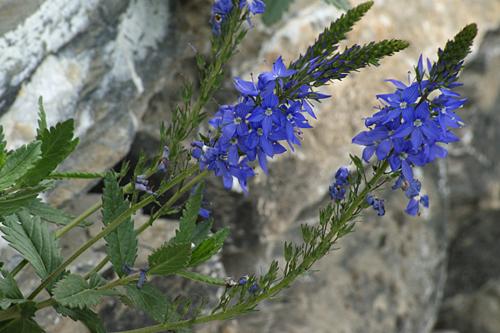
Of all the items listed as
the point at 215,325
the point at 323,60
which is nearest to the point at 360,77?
the point at 215,325

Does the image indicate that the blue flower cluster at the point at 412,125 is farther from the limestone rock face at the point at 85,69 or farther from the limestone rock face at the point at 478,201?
the limestone rock face at the point at 478,201

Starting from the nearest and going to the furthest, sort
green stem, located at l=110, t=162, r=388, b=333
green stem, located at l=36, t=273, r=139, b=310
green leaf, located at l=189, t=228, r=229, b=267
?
1. green stem, located at l=110, t=162, r=388, b=333
2. green stem, located at l=36, t=273, r=139, b=310
3. green leaf, located at l=189, t=228, r=229, b=267

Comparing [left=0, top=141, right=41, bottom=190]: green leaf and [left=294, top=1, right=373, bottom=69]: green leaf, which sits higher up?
[left=294, top=1, right=373, bottom=69]: green leaf

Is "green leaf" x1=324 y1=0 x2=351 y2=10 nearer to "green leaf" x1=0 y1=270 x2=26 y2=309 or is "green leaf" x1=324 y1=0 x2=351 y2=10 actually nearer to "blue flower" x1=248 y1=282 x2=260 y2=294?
"blue flower" x1=248 y1=282 x2=260 y2=294

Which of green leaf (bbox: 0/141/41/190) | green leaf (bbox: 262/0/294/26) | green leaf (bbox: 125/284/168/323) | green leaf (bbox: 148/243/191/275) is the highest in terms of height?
green leaf (bbox: 262/0/294/26)

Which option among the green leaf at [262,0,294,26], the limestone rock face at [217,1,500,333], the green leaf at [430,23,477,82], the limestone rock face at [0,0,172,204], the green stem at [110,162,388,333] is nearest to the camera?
the green leaf at [430,23,477,82]

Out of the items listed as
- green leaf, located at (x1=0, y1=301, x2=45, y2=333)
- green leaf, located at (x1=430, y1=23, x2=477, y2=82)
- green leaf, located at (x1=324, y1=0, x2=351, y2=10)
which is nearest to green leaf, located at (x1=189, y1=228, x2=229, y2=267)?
green leaf, located at (x1=0, y1=301, x2=45, y2=333)

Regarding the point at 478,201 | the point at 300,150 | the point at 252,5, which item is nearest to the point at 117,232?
the point at 252,5

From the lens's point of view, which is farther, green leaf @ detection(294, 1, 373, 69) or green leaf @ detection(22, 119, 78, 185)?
green leaf @ detection(22, 119, 78, 185)
